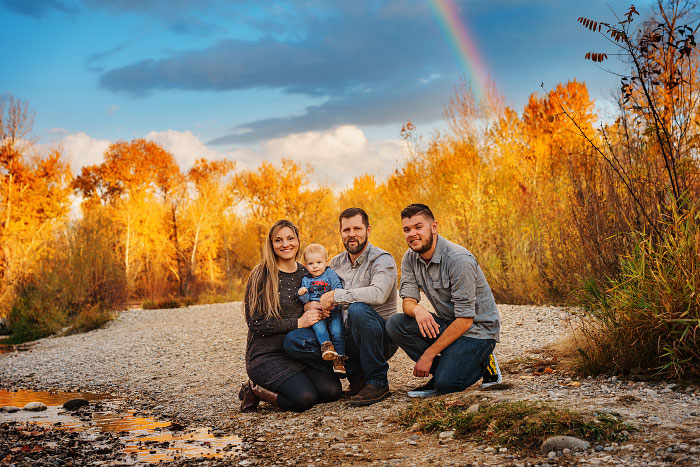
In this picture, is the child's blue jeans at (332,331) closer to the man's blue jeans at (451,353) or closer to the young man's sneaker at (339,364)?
the young man's sneaker at (339,364)

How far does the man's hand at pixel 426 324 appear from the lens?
15.8 ft

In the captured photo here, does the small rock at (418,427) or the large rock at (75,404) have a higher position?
the large rock at (75,404)

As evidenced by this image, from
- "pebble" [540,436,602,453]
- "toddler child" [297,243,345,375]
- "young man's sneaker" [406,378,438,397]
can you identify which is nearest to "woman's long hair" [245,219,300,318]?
"toddler child" [297,243,345,375]

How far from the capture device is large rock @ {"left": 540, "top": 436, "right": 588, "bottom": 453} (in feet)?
11.2

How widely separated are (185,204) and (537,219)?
82.6 ft

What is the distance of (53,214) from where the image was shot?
25.6 metres

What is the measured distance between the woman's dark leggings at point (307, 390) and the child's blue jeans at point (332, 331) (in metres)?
0.40

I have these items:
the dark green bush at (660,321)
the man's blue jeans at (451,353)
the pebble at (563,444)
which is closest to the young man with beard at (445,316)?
the man's blue jeans at (451,353)

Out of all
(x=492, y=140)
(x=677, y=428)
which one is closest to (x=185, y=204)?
(x=492, y=140)

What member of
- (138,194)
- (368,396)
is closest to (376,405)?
(368,396)

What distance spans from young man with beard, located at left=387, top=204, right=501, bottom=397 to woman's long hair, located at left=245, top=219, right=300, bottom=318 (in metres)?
1.06

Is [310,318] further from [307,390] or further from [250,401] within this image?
[250,401]

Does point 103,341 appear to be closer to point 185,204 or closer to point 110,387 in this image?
point 110,387

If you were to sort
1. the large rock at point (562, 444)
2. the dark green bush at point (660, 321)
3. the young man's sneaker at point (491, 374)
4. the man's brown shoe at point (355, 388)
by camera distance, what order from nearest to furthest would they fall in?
1. the large rock at point (562, 444)
2. the dark green bush at point (660, 321)
3. the young man's sneaker at point (491, 374)
4. the man's brown shoe at point (355, 388)
